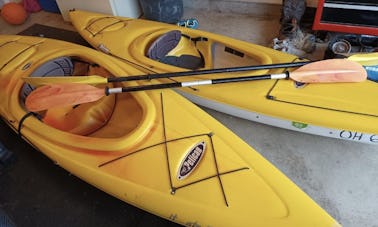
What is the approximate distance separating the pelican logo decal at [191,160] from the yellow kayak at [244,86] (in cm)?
33

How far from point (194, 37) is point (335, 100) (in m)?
0.76

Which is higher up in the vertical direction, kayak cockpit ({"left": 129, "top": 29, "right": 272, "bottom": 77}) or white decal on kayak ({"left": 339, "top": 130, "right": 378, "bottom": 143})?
kayak cockpit ({"left": 129, "top": 29, "right": 272, "bottom": 77})

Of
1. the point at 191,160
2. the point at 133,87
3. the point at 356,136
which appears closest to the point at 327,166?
the point at 356,136

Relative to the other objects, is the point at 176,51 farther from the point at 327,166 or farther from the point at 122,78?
the point at 327,166

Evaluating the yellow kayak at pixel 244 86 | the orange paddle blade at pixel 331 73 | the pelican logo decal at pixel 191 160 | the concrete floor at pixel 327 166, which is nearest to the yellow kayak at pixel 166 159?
the pelican logo decal at pixel 191 160

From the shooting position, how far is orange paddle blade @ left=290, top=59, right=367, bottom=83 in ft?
3.86

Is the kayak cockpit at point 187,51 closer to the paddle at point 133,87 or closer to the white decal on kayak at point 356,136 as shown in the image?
the paddle at point 133,87

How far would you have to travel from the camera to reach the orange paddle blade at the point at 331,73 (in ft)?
3.86

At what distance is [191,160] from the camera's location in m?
0.98

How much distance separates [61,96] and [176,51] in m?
0.66

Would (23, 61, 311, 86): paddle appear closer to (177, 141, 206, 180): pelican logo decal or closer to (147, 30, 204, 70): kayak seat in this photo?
(147, 30, 204, 70): kayak seat

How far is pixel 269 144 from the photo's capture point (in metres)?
1.32

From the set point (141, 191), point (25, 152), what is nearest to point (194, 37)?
point (141, 191)

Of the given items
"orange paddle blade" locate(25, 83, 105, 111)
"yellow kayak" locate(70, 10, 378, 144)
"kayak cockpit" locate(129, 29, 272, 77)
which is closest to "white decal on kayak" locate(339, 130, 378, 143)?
"yellow kayak" locate(70, 10, 378, 144)
